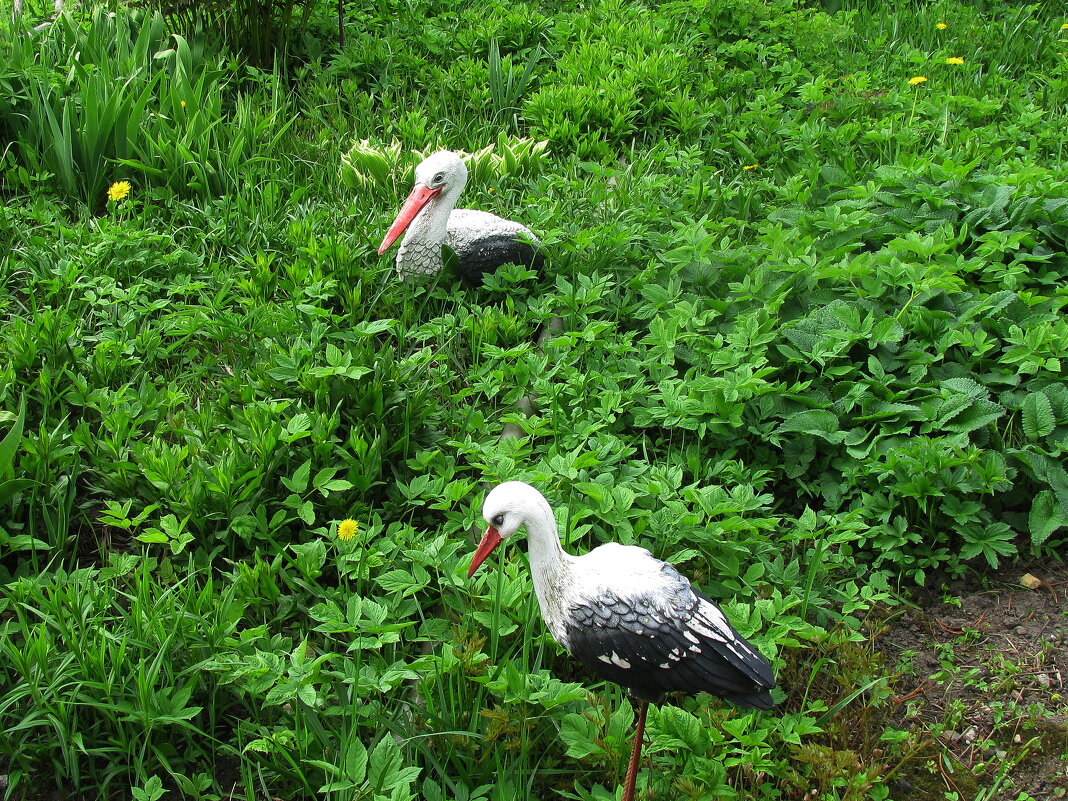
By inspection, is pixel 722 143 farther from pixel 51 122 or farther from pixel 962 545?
pixel 51 122

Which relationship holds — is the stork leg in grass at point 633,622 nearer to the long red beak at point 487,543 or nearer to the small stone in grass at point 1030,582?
the long red beak at point 487,543

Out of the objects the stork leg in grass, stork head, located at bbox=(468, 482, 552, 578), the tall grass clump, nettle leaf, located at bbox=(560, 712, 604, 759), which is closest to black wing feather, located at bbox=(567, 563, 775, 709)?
the stork leg in grass

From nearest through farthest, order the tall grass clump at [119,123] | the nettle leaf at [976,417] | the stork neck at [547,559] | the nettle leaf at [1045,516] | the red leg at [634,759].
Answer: the red leg at [634,759] → the stork neck at [547,559] → the nettle leaf at [1045,516] → the nettle leaf at [976,417] → the tall grass clump at [119,123]

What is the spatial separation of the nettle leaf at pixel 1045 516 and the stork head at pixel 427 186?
93.5 inches

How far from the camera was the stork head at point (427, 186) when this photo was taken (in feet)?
11.7

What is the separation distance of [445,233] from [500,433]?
3.11ft

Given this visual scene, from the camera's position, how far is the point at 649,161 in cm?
457

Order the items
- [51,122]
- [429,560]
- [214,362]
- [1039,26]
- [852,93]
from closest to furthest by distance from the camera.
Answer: [429,560]
[214,362]
[51,122]
[852,93]
[1039,26]

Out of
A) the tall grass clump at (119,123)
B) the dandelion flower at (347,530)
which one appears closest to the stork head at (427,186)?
the tall grass clump at (119,123)

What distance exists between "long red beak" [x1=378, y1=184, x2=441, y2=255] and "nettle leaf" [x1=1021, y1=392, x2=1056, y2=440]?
2265mm

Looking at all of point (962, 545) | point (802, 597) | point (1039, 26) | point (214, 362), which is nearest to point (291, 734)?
point (802, 597)

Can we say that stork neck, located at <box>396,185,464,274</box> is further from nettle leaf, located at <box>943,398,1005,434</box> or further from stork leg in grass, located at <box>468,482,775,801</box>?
nettle leaf, located at <box>943,398,1005,434</box>

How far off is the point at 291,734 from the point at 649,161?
3407 millimetres

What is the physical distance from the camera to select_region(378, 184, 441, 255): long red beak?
3.54 metres
